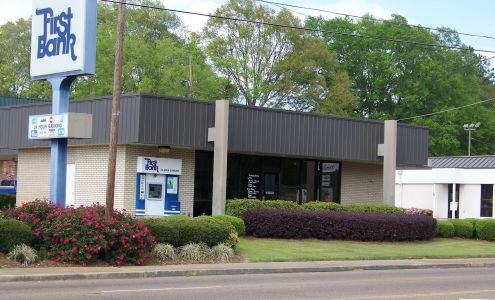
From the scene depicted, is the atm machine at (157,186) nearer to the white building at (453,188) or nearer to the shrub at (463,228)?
the shrub at (463,228)

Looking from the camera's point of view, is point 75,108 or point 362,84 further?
point 362,84

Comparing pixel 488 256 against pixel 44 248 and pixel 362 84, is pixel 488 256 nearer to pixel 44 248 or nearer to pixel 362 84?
pixel 44 248

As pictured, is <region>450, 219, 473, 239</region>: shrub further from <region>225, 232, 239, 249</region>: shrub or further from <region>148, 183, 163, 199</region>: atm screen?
<region>225, 232, 239, 249</region>: shrub

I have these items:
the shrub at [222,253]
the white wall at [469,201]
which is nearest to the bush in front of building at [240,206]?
the shrub at [222,253]

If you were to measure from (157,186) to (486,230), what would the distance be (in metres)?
14.1

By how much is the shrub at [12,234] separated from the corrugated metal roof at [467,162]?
125 ft

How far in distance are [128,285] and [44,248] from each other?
178 inches

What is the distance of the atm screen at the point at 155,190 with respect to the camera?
28.6m

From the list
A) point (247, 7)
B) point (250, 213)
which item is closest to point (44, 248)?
point (250, 213)

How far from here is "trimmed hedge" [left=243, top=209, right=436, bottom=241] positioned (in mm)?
27172

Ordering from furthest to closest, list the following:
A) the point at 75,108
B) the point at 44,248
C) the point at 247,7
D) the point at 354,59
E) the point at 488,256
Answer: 1. the point at 354,59
2. the point at 247,7
3. the point at 75,108
4. the point at 488,256
5. the point at 44,248

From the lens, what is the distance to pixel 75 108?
29.6 m

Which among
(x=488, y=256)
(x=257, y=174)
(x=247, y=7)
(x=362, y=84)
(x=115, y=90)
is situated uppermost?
(x=247, y=7)

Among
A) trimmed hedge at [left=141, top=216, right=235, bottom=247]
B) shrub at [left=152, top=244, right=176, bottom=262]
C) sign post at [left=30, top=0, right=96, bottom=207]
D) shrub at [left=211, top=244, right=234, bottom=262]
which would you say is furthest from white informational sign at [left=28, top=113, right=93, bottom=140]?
shrub at [left=211, top=244, right=234, bottom=262]
